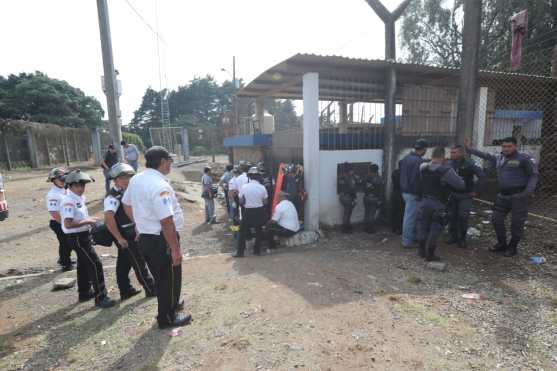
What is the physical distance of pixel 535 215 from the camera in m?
6.04

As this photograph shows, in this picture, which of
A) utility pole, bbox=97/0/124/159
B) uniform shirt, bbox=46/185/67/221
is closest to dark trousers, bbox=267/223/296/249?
uniform shirt, bbox=46/185/67/221

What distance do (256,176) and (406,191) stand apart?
2.53m

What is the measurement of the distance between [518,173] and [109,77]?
851 cm

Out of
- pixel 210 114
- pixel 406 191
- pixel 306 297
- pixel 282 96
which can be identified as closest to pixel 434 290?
pixel 306 297

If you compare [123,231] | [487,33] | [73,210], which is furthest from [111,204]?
[487,33]

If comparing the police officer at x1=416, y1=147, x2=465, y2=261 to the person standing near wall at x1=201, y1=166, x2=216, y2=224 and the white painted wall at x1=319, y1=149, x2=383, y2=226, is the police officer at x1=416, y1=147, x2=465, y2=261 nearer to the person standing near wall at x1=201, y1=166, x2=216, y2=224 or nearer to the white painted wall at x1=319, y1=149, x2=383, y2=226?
the white painted wall at x1=319, y1=149, x2=383, y2=226

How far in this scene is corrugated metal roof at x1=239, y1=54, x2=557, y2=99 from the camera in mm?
5766

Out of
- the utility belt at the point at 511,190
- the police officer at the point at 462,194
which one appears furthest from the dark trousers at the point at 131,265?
the utility belt at the point at 511,190

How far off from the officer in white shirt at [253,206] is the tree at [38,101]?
26181 millimetres

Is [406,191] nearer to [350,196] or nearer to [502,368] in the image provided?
[350,196]

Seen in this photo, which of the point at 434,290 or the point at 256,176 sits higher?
the point at 256,176

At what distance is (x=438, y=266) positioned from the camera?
4.28 meters

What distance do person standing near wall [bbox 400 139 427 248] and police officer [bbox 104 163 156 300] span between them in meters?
4.04

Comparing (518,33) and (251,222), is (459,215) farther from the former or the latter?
(518,33)
